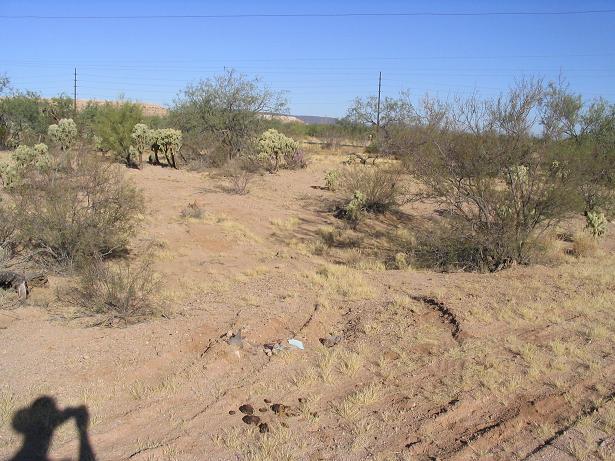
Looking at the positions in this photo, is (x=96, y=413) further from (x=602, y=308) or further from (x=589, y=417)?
(x=602, y=308)

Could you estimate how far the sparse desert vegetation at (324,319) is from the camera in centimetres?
485

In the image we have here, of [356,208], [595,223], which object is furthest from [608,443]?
[356,208]

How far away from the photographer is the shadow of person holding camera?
4.54 m

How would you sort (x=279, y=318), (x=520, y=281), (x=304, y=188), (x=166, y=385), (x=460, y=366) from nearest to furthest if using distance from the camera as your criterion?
(x=166, y=385) < (x=460, y=366) < (x=279, y=318) < (x=520, y=281) < (x=304, y=188)

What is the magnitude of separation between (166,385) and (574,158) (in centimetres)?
1048

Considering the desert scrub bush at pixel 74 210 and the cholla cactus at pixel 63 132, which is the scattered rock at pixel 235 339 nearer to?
the desert scrub bush at pixel 74 210

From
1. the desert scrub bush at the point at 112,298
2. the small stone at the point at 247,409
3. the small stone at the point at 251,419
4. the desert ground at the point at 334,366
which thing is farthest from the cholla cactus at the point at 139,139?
the small stone at the point at 251,419

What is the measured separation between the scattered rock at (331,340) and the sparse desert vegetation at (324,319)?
0.03m

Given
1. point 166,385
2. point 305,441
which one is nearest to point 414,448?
point 305,441

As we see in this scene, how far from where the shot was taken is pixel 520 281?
9.70m

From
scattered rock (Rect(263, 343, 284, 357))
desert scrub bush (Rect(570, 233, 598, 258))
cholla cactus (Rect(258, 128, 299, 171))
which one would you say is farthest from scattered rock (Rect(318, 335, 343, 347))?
cholla cactus (Rect(258, 128, 299, 171))

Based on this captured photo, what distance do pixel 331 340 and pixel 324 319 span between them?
0.83 metres

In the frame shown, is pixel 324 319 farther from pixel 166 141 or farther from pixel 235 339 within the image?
pixel 166 141

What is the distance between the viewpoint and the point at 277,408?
525 cm
